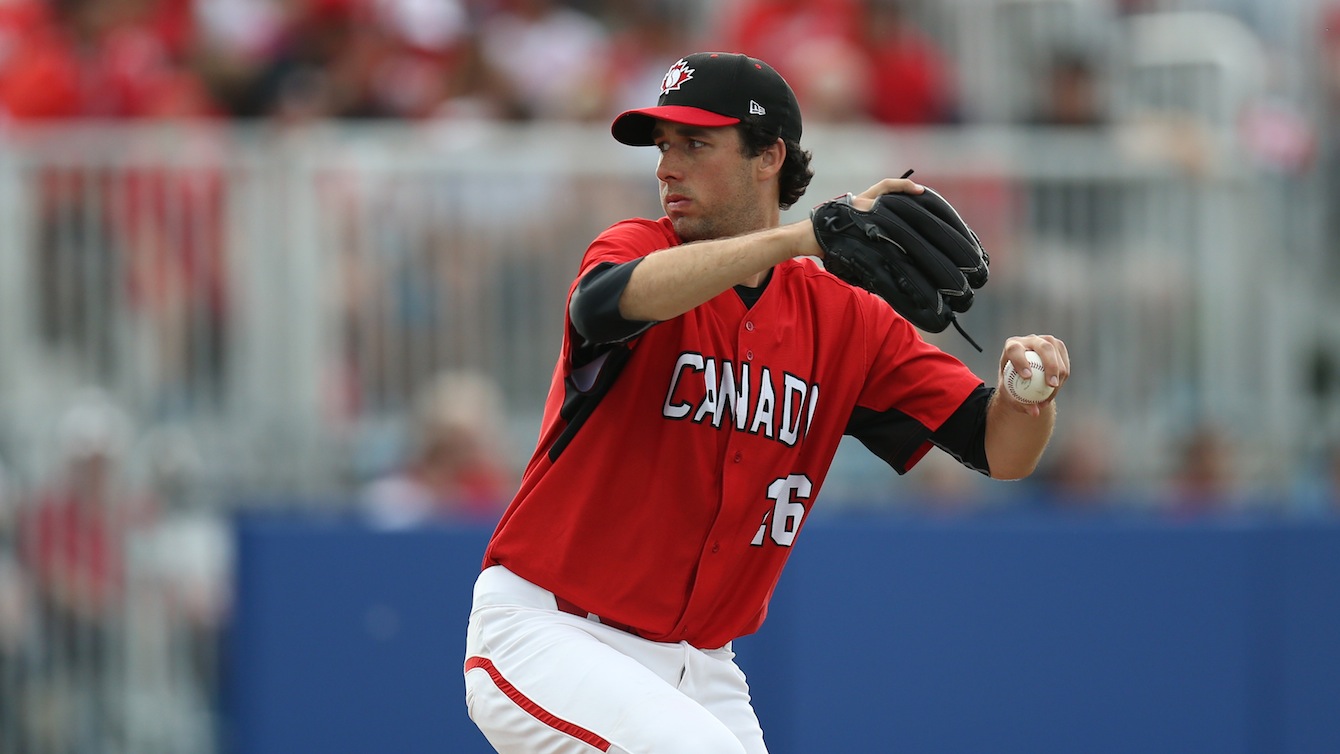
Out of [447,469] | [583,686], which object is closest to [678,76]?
[583,686]

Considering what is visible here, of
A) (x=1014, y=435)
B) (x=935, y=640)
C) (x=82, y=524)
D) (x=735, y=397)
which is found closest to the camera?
(x=735, y=397)

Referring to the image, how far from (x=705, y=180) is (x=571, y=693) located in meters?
1.41

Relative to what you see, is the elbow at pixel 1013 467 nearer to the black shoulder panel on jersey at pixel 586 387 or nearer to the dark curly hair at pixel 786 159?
the dark curly hair at pixel 786 159

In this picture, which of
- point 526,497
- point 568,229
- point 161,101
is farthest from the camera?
point 161,101

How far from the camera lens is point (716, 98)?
4.59m

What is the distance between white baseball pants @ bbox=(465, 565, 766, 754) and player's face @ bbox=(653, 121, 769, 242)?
109 cm

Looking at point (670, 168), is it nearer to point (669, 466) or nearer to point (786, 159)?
point (786, 159)

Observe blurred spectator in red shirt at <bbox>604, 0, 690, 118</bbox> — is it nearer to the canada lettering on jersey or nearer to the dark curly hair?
the dark curly hair

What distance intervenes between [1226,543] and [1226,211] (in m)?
2.38

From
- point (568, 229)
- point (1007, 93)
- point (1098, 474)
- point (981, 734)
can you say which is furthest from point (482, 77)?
point (981, 734)

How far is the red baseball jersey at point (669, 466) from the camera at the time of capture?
457 cm

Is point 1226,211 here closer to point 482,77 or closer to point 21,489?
point 482,77

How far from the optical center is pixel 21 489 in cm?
846

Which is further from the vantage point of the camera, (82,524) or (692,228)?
(82,524)
